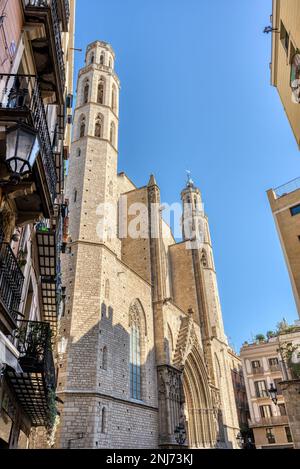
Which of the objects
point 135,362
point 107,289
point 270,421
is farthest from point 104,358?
point 270,421

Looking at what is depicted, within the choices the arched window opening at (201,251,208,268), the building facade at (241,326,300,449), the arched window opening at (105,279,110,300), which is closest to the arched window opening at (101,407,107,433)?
the arched window opening at (105,279,110,300)

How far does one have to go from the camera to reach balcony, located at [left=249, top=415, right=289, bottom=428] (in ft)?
106

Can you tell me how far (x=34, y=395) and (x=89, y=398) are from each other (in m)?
7.86

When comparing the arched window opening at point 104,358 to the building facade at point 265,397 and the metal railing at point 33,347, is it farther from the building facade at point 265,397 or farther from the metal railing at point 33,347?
the building facade at point 265,397

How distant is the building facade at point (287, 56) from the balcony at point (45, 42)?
6.36 m

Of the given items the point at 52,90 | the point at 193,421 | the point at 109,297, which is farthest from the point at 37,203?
the point at 193,421

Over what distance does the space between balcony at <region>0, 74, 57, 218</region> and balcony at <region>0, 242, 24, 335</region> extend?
864 millimetres

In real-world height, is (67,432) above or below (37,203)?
below

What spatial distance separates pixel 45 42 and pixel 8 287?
4701 mm

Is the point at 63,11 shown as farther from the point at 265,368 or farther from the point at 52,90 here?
the point at 265,368

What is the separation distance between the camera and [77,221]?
64.9ft

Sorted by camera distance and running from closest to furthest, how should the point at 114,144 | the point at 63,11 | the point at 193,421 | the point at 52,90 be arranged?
the point at 52,90 < the point at 63,11 < the point at 114,144 < the point at 193,421

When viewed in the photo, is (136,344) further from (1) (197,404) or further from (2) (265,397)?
(2) (265,397)

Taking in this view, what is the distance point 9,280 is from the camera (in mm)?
A: 5379
